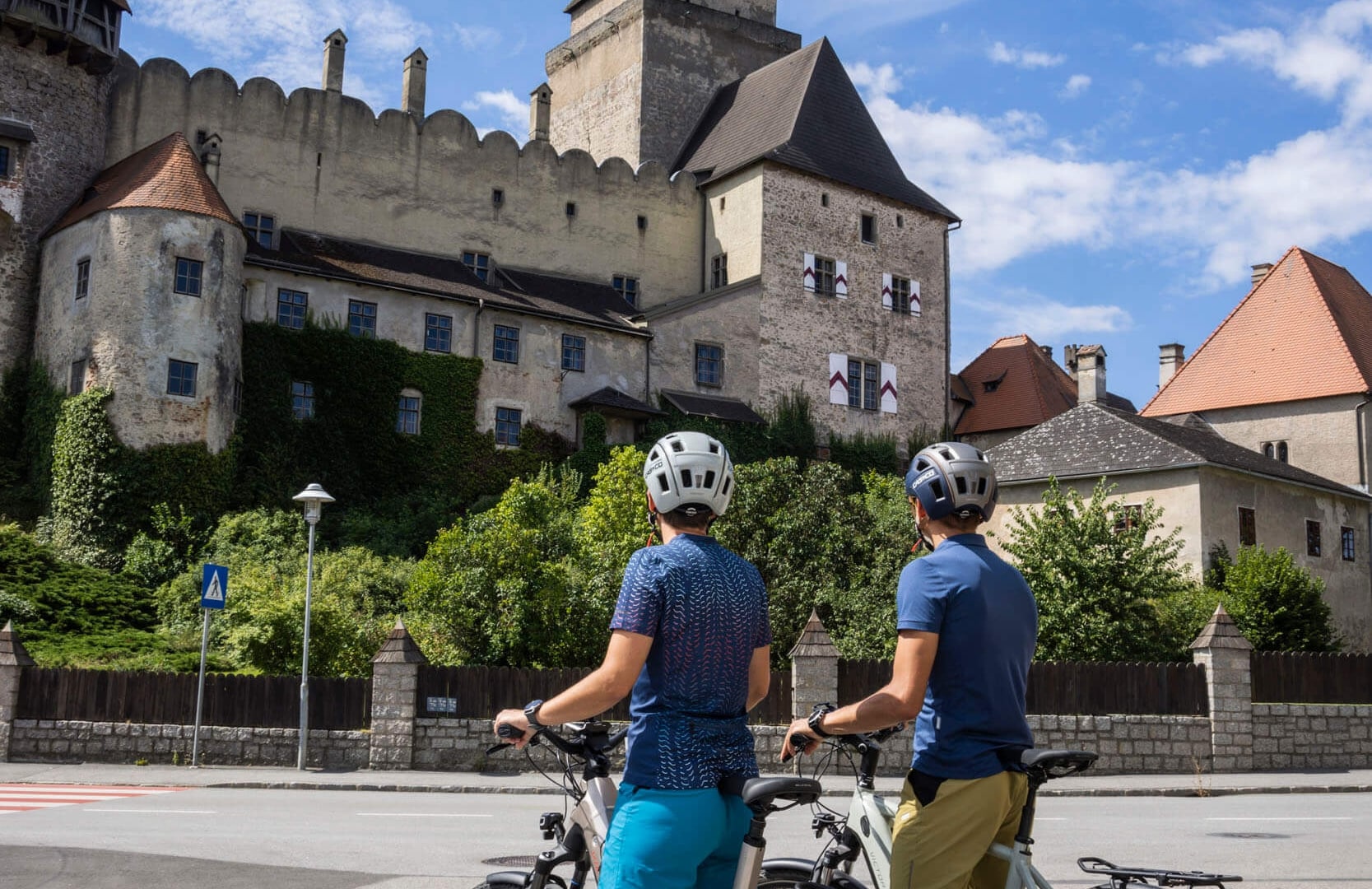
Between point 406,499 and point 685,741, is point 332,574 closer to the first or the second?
point 406,499

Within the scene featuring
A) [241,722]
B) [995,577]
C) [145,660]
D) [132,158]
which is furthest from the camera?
[132,158]

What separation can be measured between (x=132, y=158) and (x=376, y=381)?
928 centimetres

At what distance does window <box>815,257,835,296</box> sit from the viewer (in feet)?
171

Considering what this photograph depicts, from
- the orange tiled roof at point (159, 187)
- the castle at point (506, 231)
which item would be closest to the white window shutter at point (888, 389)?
the castle at point (506, 231)

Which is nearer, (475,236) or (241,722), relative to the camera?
(241,722)

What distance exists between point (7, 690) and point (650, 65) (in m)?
42.8

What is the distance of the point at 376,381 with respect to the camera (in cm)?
4316

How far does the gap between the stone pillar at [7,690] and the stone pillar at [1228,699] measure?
17.5m

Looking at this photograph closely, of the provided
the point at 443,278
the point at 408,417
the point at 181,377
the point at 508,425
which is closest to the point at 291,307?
the point at 408,417

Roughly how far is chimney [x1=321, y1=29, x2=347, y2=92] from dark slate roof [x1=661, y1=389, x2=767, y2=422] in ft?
49.9

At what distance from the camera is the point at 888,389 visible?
53031 mm

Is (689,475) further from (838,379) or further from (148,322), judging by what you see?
(838,379)

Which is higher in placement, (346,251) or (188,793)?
(346,251)

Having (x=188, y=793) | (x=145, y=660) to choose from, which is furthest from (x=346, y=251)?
(x=188, y=793)
